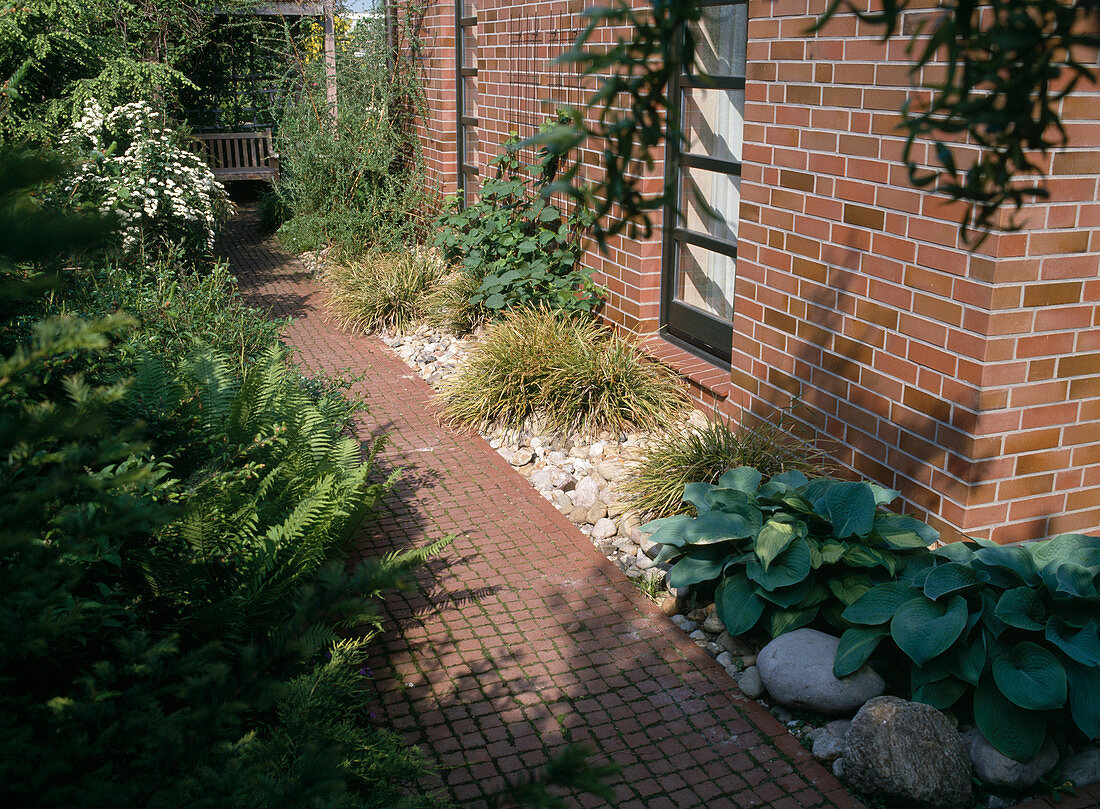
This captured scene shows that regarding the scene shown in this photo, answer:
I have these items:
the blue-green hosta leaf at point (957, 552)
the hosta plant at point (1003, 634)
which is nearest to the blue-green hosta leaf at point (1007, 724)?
the hosta plant at point (1003, 634)

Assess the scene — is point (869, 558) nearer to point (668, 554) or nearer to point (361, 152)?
point (668, 554)

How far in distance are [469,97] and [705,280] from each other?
16.8ft

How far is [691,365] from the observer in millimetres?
6344

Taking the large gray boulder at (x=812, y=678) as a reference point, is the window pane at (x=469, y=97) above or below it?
above

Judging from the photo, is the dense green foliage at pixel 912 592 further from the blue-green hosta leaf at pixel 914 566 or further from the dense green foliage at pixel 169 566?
the dense green foliage at pixel 169 566

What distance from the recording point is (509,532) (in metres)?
5.14

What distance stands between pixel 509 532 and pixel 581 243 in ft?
10.5

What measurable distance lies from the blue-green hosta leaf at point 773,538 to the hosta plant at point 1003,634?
36cm

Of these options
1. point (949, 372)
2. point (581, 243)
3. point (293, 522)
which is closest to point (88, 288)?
point (293, 522)

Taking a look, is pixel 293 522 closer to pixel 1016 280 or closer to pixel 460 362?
pixel 1016 280

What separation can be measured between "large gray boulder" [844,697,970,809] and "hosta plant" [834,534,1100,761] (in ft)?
0.55

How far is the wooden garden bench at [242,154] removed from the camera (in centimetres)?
1488

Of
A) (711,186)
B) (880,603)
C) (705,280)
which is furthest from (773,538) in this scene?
(711,186)

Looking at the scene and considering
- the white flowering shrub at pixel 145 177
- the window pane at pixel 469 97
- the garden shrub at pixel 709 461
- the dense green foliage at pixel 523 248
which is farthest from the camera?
the window pane at pixel 469 97
